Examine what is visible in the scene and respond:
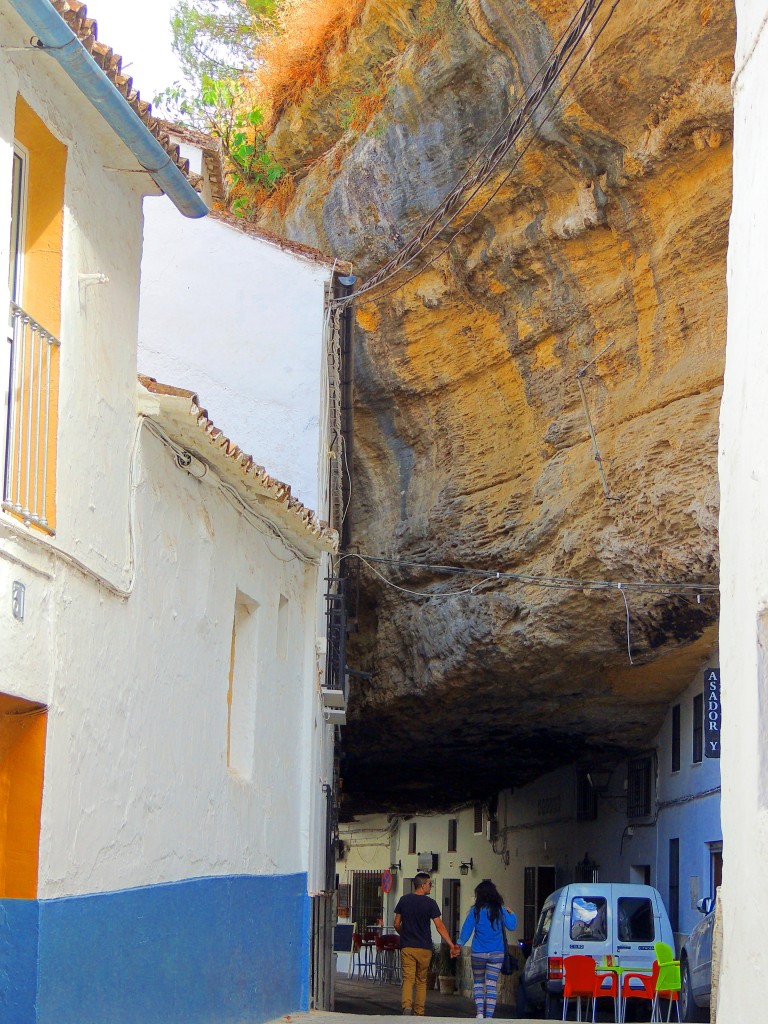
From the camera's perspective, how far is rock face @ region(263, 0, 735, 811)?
1399cm

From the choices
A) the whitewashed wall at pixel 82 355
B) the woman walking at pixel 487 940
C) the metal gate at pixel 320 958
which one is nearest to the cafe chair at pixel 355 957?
the metal gate at pixel 320 958

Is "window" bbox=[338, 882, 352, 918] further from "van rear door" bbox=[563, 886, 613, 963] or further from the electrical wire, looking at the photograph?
"van rear door" bbox=[563, 886, 613, 963]

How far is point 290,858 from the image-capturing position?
1129 cm

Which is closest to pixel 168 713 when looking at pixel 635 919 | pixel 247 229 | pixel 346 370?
pixel 247 229

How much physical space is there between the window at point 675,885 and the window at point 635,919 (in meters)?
2.36

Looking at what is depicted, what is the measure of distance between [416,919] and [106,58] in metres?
9.71

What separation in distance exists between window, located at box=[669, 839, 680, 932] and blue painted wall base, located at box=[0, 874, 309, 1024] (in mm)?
8322

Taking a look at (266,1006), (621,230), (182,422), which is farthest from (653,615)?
(182,422)

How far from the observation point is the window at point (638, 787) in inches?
805

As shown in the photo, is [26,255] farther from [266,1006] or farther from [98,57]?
[266,1006]

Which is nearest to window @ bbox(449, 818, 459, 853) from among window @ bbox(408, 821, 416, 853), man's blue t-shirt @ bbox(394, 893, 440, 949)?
window @ bbox(408, 821, 416, 853)

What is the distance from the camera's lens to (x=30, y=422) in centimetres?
608

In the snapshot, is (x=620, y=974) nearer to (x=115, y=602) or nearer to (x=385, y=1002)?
(x=385, y=1002)

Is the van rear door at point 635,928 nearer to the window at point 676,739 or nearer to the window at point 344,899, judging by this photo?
the window at point 676,739
